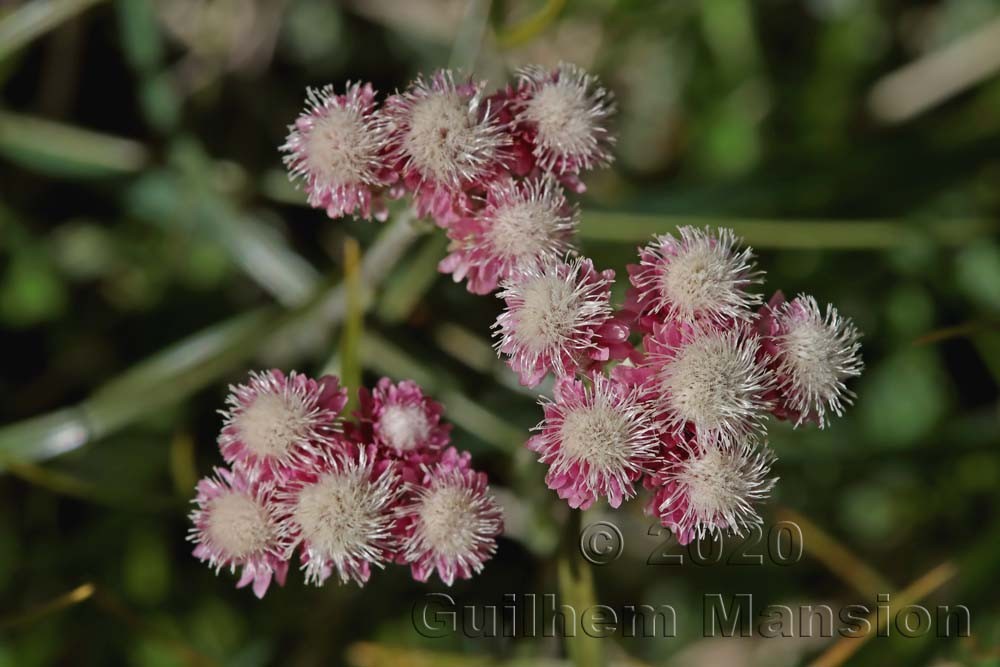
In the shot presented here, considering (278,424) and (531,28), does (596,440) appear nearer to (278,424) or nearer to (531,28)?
(278,424)

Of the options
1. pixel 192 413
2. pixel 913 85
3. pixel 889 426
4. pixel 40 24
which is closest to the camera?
pixel 40 24

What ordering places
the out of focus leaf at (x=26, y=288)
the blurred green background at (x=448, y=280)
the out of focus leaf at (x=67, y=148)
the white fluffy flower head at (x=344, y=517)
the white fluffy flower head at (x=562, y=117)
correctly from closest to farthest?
the white fluffy flower head at (x=344, y=517) < the white fluffy flower head at (x=562, y=117) < the blurred green background at (x=448, y=280) < the out of focus leaf at (x=67, y=148) < the out of focus leaf at (x=26, y=288)

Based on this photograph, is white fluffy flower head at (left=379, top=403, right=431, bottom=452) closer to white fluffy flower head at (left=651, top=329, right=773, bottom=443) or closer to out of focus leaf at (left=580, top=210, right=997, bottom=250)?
white fluffy flower head at (left=651, top=329, right=773, bottom=443)

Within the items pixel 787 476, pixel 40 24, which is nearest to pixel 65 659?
pixel 40 24

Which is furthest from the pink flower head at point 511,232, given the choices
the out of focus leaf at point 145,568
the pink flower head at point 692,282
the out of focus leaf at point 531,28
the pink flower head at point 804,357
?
the out of focus leaf at point 145,568

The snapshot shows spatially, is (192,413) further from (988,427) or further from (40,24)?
(988,427)

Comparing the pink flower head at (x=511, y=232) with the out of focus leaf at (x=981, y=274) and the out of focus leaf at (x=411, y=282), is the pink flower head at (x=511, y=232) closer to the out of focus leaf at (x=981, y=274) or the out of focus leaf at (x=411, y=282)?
the out of focus leaf at (x=411, y=282)

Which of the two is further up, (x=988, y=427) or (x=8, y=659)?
(x=988, y=427)
